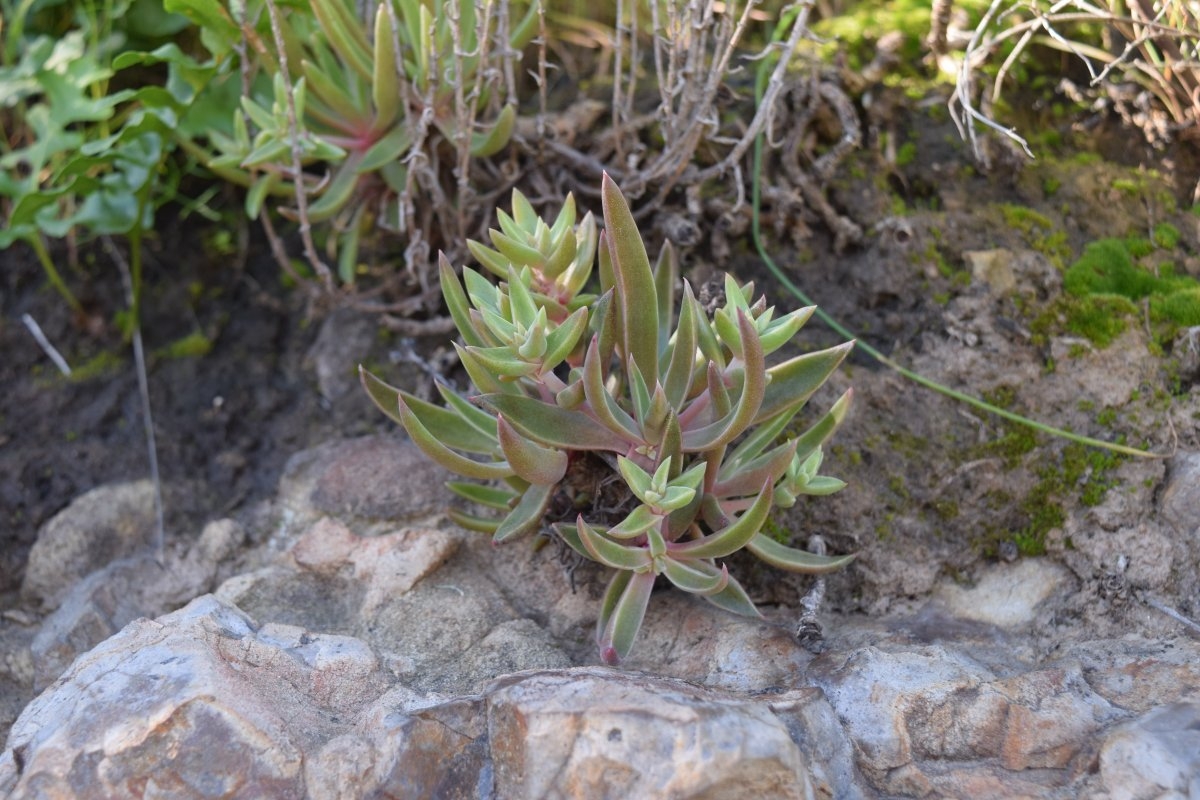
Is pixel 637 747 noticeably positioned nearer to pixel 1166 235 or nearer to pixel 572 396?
pixel 572 396

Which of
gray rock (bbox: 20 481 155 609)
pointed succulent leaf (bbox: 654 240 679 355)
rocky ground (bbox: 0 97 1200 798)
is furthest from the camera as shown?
gray rock (bbox: 20 481 155 609)

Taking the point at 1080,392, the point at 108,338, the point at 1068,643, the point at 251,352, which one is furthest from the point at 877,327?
the point at 108,338

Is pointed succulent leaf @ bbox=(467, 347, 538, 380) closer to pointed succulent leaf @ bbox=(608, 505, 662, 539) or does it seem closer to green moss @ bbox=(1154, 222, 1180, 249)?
pointed succulent leaf @ bbox=(608, 505, 662, 539)

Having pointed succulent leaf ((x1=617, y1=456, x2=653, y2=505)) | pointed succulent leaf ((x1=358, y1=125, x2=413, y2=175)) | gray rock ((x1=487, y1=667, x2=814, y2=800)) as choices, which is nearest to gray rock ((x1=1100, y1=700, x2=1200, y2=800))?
gray rock ((x1=487, y1=667, x2=814, y2=800))

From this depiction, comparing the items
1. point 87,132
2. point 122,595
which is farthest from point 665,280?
point 87,132

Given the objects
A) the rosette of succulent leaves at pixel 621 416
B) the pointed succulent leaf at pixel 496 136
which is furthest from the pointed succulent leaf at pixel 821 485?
the pointed succulent leaf at pixel 496 136

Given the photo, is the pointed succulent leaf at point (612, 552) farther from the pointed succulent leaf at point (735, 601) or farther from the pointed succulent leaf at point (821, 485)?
the pointed succulent leaf at point (821, 485)

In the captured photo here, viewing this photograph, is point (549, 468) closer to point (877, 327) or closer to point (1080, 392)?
point (877, 327)
